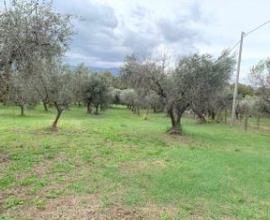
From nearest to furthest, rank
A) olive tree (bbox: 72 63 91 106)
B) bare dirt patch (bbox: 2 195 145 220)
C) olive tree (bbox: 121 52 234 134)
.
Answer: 1. bare dirt patch (bbox: 2 195 145 220)
2. olive tree (bbox: 121 52 234 134)
3. olive tree (bbox: 72 63 91 106)

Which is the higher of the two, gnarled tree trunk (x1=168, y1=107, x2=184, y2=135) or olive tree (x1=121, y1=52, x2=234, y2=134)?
olive tree (x1=121, y1=52, x2=234, y2=134)

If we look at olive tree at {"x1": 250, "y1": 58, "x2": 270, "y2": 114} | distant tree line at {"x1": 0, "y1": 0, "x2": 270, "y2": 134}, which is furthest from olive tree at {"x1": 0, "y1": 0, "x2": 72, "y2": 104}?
olive tree at {"x1": 250, "y1": 58, "x2": 270, "y2": 114}

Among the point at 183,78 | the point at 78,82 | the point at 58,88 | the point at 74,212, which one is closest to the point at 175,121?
the point at 183,78

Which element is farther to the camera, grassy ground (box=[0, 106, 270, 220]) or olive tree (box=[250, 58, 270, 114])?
olive tree (box=[250, 58, 270, 114])

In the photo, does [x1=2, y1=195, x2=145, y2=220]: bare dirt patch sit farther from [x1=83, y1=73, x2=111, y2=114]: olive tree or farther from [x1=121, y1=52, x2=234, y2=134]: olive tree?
[x1=83, y1=73, x2=111, y2=114]: olive tree

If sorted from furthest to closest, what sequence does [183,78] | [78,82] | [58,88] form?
[78,82], [58,88], [183,78]

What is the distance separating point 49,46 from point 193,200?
7187 millimetres

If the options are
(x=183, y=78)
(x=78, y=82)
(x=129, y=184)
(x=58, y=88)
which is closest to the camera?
(x=129, y=184)

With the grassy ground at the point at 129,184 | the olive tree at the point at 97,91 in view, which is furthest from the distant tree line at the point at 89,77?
the grassy ground at the point at 129,184

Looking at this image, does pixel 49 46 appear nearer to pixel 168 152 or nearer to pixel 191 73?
pixel 168 152

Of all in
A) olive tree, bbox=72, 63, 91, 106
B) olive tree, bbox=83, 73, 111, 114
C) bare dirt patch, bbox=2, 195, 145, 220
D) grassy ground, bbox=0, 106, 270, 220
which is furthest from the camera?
olive tree, bbox=83, 73, 111, 114

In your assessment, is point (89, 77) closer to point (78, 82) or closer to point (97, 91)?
point (97, 91)

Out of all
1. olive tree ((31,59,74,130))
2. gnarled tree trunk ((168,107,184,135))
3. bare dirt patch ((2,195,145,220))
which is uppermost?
olive tree ((31,59,74,130))

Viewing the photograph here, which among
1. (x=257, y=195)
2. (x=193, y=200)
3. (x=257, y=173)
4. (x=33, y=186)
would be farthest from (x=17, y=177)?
(x=257, y=173)
